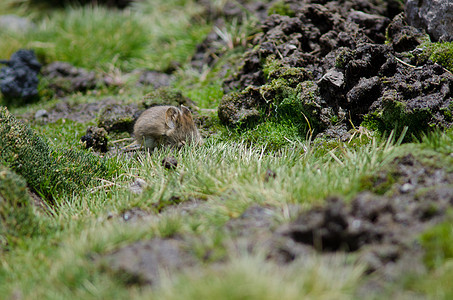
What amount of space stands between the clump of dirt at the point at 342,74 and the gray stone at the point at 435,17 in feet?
0.71

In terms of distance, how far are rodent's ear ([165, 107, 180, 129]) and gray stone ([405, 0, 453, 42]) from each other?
344cm

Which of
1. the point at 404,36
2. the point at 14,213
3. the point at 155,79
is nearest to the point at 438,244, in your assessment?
the point at 14,213

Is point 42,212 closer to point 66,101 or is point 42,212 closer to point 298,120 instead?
point 298,120

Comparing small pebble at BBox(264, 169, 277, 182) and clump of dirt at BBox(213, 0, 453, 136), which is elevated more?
clump of dirt at BBox(213, 0, 453, 136)

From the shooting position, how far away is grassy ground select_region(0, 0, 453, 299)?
7.46 ft

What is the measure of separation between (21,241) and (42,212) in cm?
65

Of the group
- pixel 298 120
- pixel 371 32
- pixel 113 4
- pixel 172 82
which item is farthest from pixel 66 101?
pixel 113 4

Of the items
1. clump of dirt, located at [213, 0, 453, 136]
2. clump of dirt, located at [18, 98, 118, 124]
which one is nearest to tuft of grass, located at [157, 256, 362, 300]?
clump of dirt, located at [213, 0, 453, 136]

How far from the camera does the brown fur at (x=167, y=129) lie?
16.1ft

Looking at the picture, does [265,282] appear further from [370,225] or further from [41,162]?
[41,162]

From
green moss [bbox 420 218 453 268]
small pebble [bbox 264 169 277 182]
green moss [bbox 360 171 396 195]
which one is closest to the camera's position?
green moss [bbox 420 218 453 268]

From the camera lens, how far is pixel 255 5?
7832mm

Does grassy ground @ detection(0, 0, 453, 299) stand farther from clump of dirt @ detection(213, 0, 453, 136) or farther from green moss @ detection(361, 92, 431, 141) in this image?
clump of dirt @ detection(213, 0, 453, 136)

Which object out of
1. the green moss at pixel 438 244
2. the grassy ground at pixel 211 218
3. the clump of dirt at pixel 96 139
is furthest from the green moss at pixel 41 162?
the green moss at pixel 438 244
